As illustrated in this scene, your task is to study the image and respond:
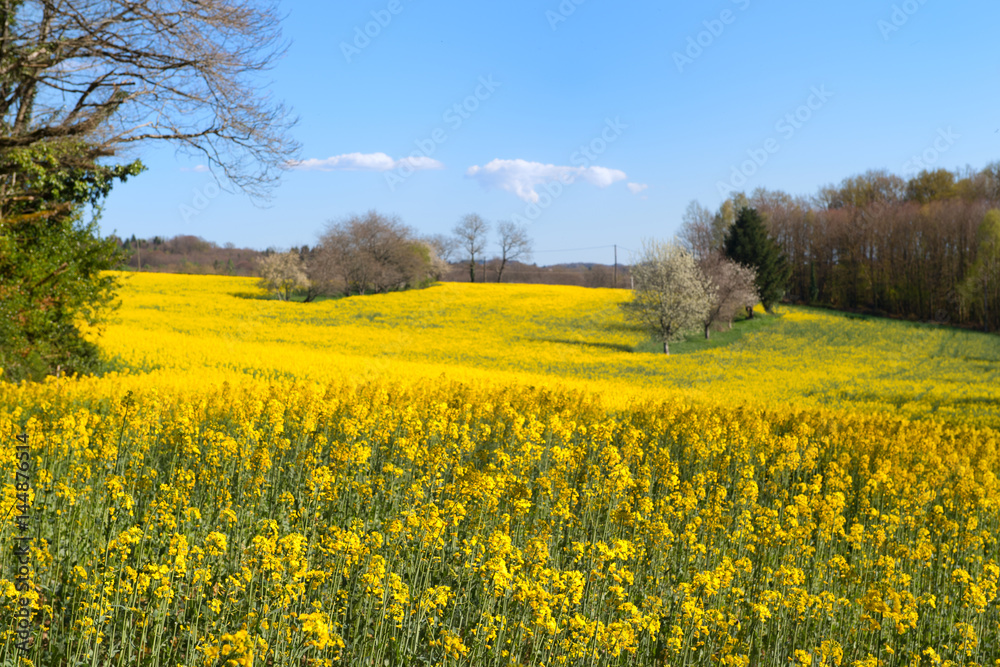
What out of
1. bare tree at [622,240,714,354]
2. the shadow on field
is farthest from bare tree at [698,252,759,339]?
the shadow on field

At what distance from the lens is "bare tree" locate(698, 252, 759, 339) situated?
4169 cm

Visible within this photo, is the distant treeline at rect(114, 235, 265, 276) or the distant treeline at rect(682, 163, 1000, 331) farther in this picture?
the distant treeline at rect(114, 235, 265, 276)

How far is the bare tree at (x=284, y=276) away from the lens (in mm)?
56188

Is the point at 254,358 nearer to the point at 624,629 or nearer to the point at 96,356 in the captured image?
the point at 96,356

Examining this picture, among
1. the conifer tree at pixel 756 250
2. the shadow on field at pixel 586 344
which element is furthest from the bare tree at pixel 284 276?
the conifer tree at pixel 756 250

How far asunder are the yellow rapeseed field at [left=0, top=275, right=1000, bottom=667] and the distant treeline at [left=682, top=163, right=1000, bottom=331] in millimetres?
47150

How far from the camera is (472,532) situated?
226 inches

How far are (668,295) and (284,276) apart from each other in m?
34.9

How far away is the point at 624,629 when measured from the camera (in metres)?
3.74

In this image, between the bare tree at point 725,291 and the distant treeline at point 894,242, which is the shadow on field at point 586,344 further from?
the distant treeline at point 894,242

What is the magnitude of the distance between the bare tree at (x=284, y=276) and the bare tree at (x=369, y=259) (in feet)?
4.38

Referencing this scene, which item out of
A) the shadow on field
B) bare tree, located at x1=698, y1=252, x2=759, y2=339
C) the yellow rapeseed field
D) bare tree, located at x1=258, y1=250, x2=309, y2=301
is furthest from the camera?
bare tree, located at x1=258, y1=250, x2=309, y2=301

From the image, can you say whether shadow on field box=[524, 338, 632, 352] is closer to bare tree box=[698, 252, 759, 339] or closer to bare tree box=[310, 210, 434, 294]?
bare tree box=[698, 252, 759, 339]

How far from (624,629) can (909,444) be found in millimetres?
10166
